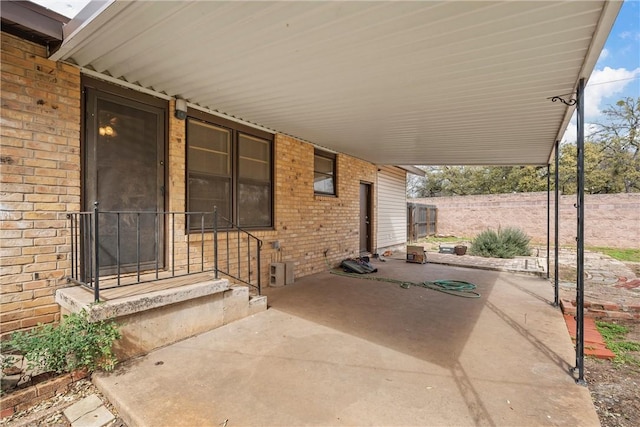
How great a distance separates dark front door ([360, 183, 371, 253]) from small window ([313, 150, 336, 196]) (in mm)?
1693

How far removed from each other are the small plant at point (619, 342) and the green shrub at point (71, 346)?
4668mm

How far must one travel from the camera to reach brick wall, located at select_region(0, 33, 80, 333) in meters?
2.61

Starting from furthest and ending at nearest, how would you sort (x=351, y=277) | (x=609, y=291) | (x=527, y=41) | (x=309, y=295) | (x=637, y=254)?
1. (x=637, y=254)
2. (x=351, y=277)
3. (x=609, y=291)
4. (x=309, y=295)
5. (x=527, y=41)

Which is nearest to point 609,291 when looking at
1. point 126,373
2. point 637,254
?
point 126,373

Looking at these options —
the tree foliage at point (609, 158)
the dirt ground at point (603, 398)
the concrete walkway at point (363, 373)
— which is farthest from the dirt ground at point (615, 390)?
the tree foliage at point (609, 158)

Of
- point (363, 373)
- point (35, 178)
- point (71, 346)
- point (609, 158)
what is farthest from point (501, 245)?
point (609, 158)

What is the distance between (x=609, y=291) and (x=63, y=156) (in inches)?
319

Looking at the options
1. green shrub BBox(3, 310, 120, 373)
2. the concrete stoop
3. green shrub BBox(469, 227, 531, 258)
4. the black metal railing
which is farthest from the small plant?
green shrub BBox(469, 227, 531, 258)

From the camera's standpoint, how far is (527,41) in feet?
7.88

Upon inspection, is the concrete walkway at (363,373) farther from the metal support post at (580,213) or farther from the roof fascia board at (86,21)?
the roof fascia board at (86,21)

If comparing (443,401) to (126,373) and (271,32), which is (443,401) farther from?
(271,32)

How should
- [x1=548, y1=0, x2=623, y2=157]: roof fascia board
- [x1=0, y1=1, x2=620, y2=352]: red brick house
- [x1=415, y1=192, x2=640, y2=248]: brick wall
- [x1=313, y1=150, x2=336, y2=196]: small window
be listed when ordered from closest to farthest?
[x1=548, y1=0, x2=623, y2=157]: roof fascia board, [x1=0, y1=1, x2=620, y2=352]: red brick house, [x1=313, y1=150, x2=336, y2=196]: small window, [x1=415, y1=192, x2=640, y2=248]: brick wall

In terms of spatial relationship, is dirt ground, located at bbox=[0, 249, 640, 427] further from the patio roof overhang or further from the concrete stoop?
the patio roof overhang

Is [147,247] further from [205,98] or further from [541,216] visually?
[541,216]
